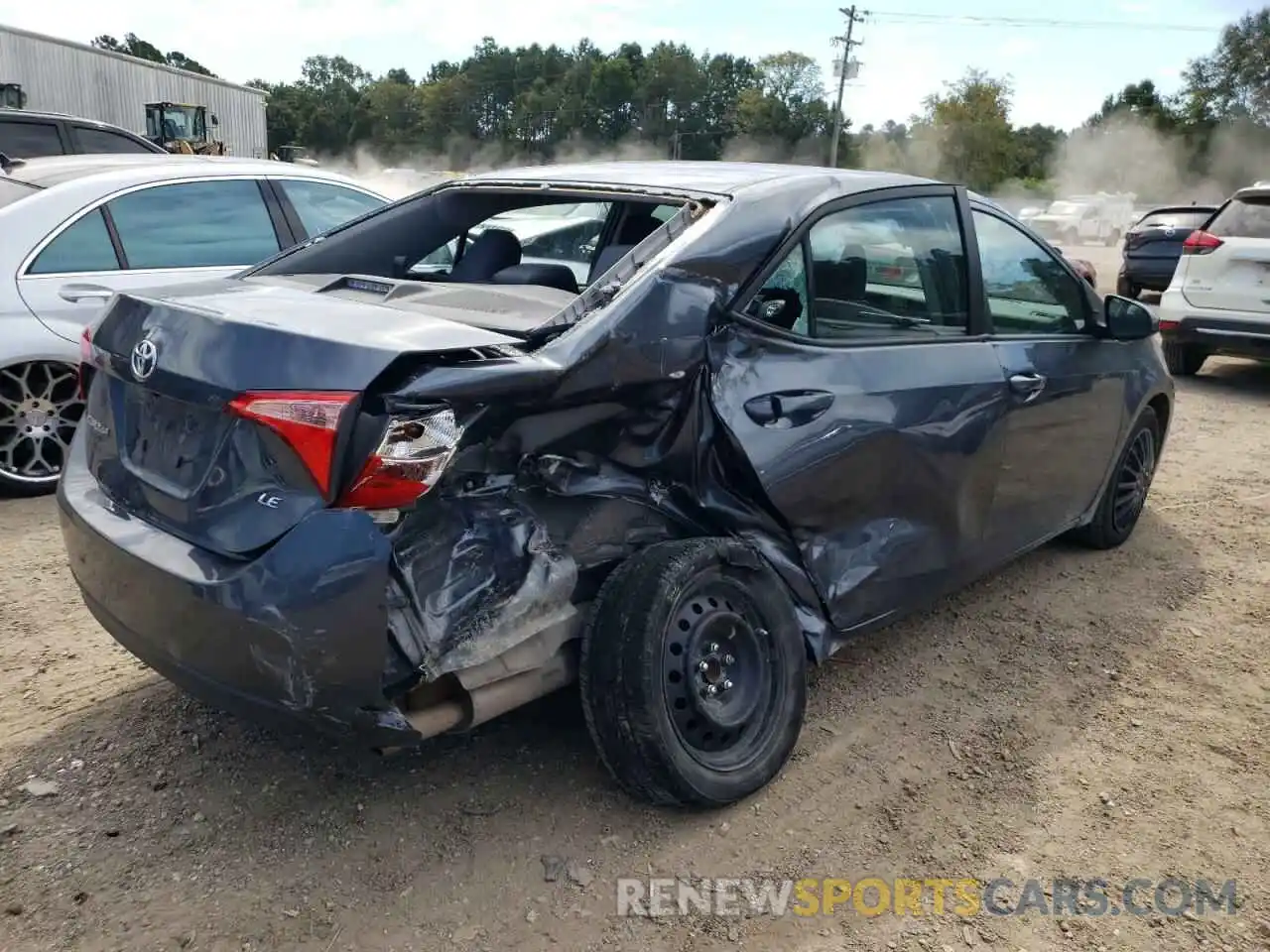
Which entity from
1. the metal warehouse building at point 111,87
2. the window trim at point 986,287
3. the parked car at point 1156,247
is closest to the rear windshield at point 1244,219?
the parked car at point 1156,247

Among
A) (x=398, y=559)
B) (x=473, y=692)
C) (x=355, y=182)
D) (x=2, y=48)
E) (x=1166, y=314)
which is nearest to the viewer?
(x=398, y=559)

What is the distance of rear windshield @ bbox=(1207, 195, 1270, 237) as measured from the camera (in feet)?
29.3

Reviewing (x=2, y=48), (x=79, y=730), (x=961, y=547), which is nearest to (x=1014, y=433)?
(x=961, y=547)

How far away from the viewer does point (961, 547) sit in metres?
3.61

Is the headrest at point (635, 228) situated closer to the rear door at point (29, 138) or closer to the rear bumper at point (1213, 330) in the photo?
the rear bumper at point (1213, 330)

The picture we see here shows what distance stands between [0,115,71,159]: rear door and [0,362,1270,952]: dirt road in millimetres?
6477

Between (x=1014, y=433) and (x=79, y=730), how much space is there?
10.3ft

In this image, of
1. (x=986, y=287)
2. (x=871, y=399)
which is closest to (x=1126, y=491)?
(x=986, y=287)

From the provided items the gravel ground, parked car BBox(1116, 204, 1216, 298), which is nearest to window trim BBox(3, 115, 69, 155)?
A: the gravel ground

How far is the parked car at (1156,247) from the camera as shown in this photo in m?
13.0

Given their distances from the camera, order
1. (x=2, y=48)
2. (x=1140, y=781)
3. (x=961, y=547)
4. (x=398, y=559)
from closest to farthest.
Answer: (x=398, y=559) < (x=1140, y=781) < (x=961, y=547) < (x=2, y=48)

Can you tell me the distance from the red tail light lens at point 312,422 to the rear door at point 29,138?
26.7 feet

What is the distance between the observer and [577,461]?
2662 mm

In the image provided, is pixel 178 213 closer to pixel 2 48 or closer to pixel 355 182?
pixel 355 182
